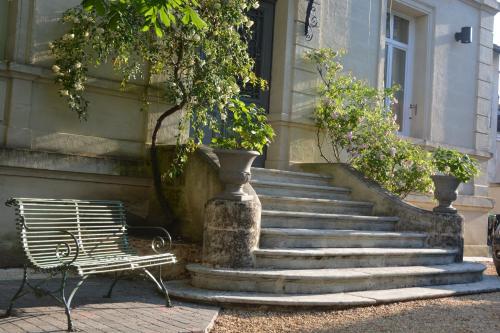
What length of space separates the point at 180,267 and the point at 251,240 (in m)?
0.86

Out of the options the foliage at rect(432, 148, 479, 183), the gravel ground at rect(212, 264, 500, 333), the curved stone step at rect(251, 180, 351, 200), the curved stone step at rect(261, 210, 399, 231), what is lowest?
the gravel ground at rect(212, 264, 500, 333)

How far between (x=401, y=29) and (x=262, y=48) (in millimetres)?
3808

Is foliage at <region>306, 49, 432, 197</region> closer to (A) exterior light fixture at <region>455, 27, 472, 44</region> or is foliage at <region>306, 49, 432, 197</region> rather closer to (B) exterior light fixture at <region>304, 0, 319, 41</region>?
(B) exterior light fixture at <region>304, 0, 319, 41</region>

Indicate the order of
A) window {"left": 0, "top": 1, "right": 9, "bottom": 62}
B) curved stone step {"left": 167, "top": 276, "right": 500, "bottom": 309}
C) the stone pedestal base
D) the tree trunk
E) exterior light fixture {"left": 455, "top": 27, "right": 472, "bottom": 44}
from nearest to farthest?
curved stone step {"left": 167, "top": 276, "right": 500, "bottom": 309} → the stone pedestal base → window {"left": 0, "top": 1, "right": 9, "bottom": 62} → the tree trunk → exterior light fixture {"left": 455, "top": 27, "right": 472, "bottom": 44}

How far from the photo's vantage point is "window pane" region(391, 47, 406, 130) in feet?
39.1

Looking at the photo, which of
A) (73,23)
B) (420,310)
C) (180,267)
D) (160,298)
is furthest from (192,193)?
(420,310)

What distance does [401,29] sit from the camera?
11953 mm

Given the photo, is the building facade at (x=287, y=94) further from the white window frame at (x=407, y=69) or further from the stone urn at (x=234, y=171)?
the stone urn at (x=234, y=171)

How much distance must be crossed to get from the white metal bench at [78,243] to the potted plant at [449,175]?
419cm

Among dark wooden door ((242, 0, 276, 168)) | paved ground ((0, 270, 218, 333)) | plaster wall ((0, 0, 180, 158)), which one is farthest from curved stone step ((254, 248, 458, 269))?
dark wooden door ((242, 0, 276, 168))

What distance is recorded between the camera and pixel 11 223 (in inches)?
258

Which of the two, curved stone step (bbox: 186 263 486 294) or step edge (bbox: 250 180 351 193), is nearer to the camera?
curved stone step (bbox: 186 263 486 294)

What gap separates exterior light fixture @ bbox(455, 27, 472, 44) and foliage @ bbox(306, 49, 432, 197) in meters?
3.58

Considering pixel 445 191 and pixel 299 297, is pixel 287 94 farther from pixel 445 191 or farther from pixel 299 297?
pixel 299 297
